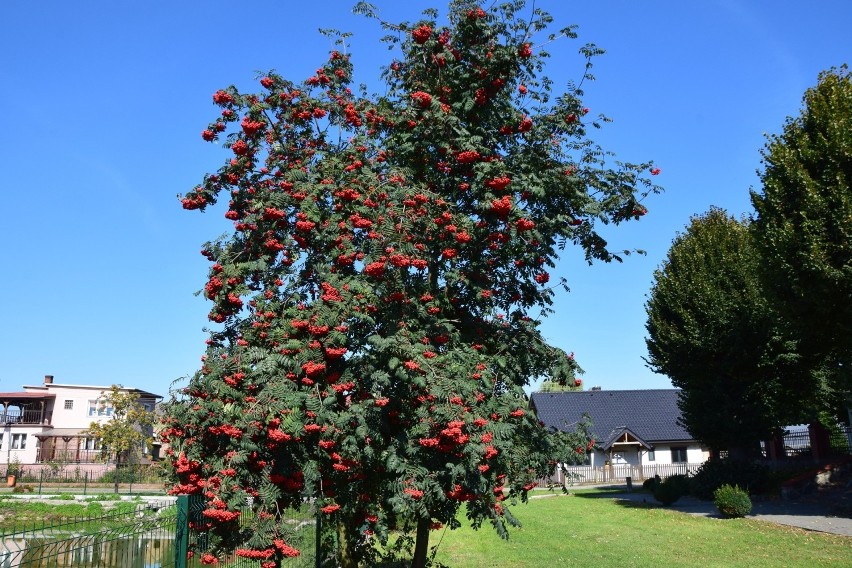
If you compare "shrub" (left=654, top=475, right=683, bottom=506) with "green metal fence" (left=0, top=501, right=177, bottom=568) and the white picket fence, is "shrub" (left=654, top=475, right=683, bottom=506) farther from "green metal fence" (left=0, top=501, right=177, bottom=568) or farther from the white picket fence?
"green metal fence" (left=0, top=501, right=177, bottom=568)

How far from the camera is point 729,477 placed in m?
28.9

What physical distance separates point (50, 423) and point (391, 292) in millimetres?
60665

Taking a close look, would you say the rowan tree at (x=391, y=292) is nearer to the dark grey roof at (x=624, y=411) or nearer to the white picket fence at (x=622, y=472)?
the white picket fence at (x=622, y=472)

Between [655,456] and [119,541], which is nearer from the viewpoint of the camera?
[119,541]

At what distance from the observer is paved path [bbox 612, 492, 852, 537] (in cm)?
1984

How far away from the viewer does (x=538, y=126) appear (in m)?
11.2

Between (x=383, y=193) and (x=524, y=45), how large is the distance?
3.66 m

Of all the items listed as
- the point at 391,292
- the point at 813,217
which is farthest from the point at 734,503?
the point at 391,292

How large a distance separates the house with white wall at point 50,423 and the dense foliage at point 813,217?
48875 millimetres

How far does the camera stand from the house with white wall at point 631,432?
158 ft

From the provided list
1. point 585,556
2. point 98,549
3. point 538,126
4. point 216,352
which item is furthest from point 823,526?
point 98,549

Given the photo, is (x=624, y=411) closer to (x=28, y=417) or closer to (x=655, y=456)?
(x=655, y=456)

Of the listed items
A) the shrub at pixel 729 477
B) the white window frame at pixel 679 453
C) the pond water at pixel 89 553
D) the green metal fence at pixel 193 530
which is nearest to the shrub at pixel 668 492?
the shrub at pixel 729 477

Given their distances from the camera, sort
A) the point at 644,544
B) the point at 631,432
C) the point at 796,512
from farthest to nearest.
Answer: the point at 631,432 < the point at 796,512 < the point at 644,544
